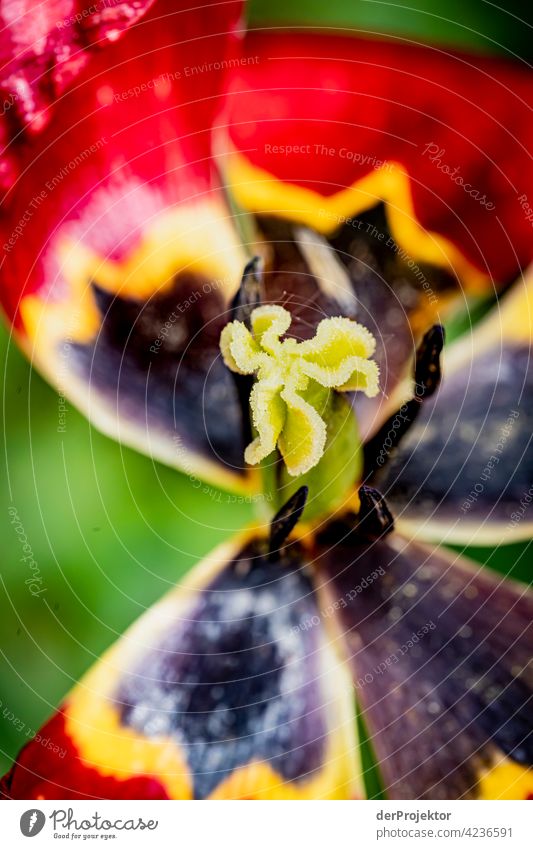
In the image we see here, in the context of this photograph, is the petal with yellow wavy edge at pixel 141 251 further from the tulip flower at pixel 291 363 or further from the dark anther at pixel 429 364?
the dark anther at pixel 429 364

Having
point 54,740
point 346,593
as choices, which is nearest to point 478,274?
point 346,593

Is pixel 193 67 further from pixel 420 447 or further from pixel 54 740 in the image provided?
pixel 54 740
